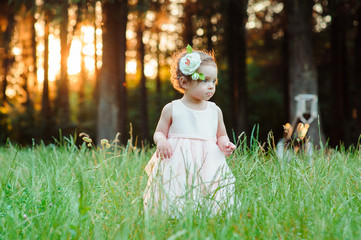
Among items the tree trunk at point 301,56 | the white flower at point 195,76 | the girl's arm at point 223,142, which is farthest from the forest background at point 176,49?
the white flower at point 195,76

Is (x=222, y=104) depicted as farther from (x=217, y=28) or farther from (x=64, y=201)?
(x=64, y=201)

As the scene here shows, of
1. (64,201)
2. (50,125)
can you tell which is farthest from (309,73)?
(50,125)

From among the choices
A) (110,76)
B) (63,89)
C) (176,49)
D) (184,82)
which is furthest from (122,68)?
(184,82)

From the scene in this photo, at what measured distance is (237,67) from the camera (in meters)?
12.5

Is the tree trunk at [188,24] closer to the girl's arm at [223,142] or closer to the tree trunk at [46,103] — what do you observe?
the tree trunk at [46,103]

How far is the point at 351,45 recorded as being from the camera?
58.9 feet

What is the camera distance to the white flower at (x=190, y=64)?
3.18m

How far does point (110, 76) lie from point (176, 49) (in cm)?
352

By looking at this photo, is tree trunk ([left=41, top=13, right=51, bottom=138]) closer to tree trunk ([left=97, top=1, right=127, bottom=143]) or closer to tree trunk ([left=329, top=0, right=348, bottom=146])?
tree trunk ([left=97, top=1, right=127, bottom=143])

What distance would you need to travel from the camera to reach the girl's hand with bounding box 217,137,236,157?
10.2 feet

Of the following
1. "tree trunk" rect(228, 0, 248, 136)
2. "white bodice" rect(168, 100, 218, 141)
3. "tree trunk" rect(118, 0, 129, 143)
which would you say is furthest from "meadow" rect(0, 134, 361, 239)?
"tree trunk" rect(228, 0, 248, 136)

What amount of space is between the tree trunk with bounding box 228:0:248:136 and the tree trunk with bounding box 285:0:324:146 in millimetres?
3612

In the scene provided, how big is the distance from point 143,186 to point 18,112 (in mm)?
11765

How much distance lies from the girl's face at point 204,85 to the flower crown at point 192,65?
0.06 meters
